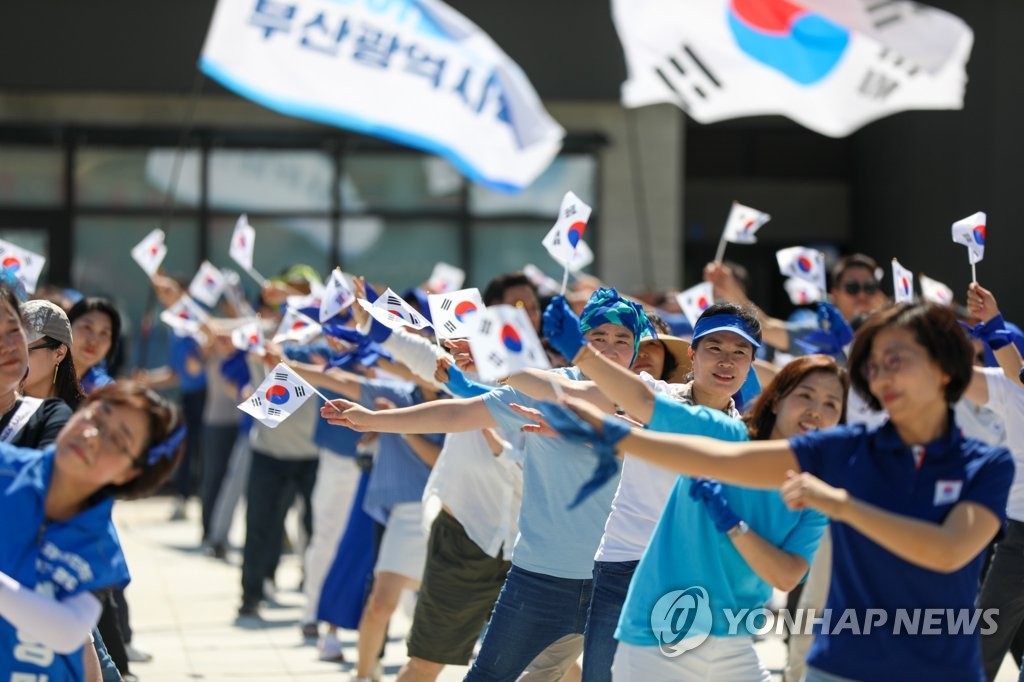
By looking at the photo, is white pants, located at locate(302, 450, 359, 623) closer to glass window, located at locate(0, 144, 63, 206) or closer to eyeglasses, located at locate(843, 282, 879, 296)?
eyeglasses, located at locate(843, 282, 879, 296)

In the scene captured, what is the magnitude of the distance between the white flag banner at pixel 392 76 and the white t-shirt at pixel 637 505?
20.0 ft

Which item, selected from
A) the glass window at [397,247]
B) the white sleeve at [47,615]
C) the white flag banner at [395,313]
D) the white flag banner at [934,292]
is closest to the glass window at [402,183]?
the glass window at [397,247]

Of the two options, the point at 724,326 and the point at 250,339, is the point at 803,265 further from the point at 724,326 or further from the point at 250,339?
the point at 724,326

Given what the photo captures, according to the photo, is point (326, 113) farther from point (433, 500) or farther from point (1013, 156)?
point (1013, 156)

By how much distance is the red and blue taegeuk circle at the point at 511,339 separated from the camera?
3.77m

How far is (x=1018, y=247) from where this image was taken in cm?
1692

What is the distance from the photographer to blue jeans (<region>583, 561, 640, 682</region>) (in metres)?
4.87

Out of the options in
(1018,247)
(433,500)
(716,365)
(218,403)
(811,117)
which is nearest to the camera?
(716,365)

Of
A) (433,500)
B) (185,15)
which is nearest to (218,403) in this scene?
(185,15)

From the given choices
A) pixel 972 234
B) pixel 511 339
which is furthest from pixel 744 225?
pixel 511 339

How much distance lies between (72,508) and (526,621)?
6.41ft

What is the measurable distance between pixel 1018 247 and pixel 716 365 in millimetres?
13150

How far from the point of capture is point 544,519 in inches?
211

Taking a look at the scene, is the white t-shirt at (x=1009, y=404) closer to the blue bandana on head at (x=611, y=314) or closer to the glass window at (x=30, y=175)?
the blue bandana on head at (x=611, y=314)
